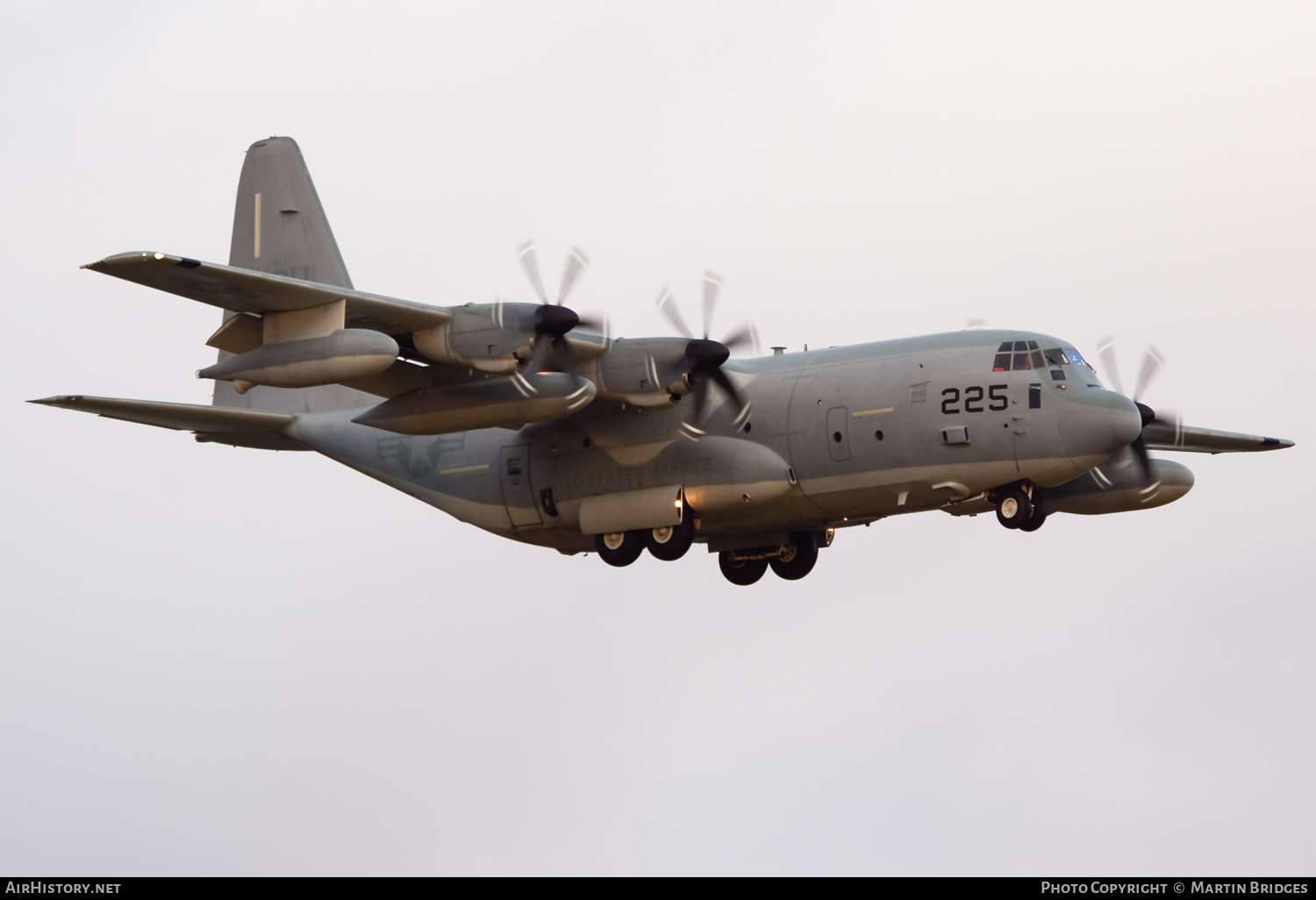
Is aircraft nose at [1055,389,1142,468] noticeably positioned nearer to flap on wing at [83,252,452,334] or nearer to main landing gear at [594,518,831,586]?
main landing gear at [594,518,831,586]

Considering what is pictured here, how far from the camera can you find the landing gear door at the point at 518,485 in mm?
29859

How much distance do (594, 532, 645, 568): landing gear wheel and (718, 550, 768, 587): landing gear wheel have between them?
2620 mm

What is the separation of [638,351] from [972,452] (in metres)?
5.13

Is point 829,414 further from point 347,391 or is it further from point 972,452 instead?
point 347,391

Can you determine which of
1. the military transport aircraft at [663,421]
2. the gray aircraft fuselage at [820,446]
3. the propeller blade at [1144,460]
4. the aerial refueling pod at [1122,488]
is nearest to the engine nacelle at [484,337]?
the military transport aircraft at [663,421]

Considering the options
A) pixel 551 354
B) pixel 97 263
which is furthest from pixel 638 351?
pixel 97 263

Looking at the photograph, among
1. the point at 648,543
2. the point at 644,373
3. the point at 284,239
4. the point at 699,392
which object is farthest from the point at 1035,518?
the point at 284,239

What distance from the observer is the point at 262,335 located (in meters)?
25.5

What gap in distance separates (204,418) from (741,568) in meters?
9.15

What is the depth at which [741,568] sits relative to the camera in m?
31.4

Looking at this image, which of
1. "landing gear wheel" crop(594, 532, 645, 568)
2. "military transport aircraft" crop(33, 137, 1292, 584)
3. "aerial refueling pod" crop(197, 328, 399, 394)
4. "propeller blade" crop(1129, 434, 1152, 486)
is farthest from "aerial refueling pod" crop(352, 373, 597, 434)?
"propeller blade" crop(1129, 434, 1152, 486)

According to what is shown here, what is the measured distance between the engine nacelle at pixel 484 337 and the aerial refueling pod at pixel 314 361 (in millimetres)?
1366

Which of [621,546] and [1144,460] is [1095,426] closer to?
[1144,460]

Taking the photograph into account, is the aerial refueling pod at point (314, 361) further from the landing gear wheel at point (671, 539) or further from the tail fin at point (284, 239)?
the tail fin at point (284, 239)
